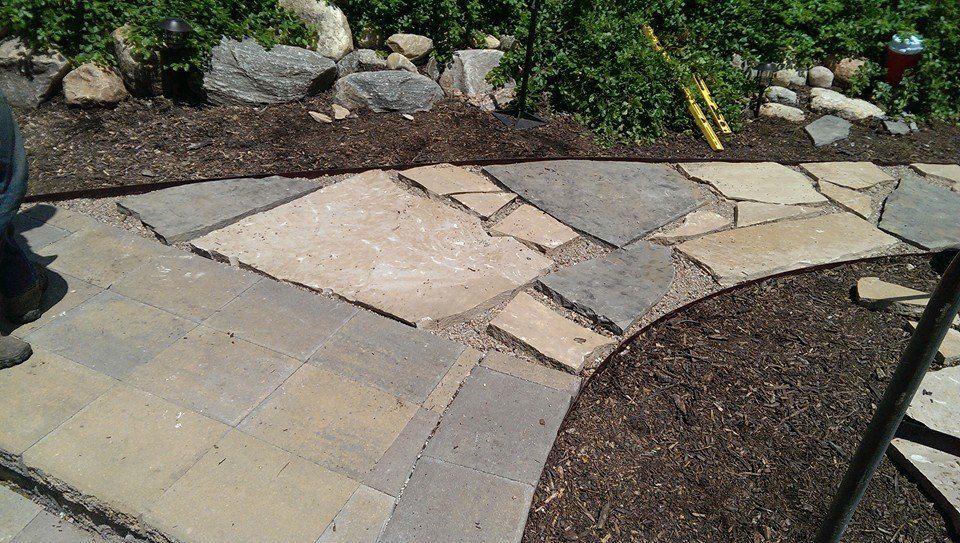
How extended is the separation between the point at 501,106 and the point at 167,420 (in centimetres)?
389

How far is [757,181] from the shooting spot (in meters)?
5.10

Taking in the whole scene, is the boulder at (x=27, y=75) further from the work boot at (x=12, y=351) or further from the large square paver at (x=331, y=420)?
the large square paver at (x=331, y=420)

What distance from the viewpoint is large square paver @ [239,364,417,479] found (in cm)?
264

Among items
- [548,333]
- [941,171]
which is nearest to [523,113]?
[548,333]

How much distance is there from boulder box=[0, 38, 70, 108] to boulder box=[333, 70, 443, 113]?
203 centimetres

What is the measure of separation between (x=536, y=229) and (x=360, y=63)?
2.56 meters

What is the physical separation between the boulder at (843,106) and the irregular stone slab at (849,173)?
1.01 meters

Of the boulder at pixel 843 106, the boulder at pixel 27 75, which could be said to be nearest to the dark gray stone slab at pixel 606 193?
the boulder at pixel 843 106

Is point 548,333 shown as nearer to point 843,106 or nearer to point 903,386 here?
point 903,386

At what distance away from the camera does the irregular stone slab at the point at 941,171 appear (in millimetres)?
A: 5438

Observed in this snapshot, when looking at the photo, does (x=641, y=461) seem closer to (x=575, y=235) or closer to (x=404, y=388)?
(x=404, y=388)

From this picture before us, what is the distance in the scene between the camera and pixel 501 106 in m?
5.79

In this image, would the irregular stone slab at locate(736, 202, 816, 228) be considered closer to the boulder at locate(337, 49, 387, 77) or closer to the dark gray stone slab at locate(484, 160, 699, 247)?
the dark gray stone slab at locate(484, 160, 699, 247)

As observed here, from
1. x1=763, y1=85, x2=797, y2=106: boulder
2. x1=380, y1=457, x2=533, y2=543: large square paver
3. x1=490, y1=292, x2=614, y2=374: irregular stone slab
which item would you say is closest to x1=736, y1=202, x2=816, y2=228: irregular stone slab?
x1=490, y1=292, x2=614, y2=374: irregular stone slab
